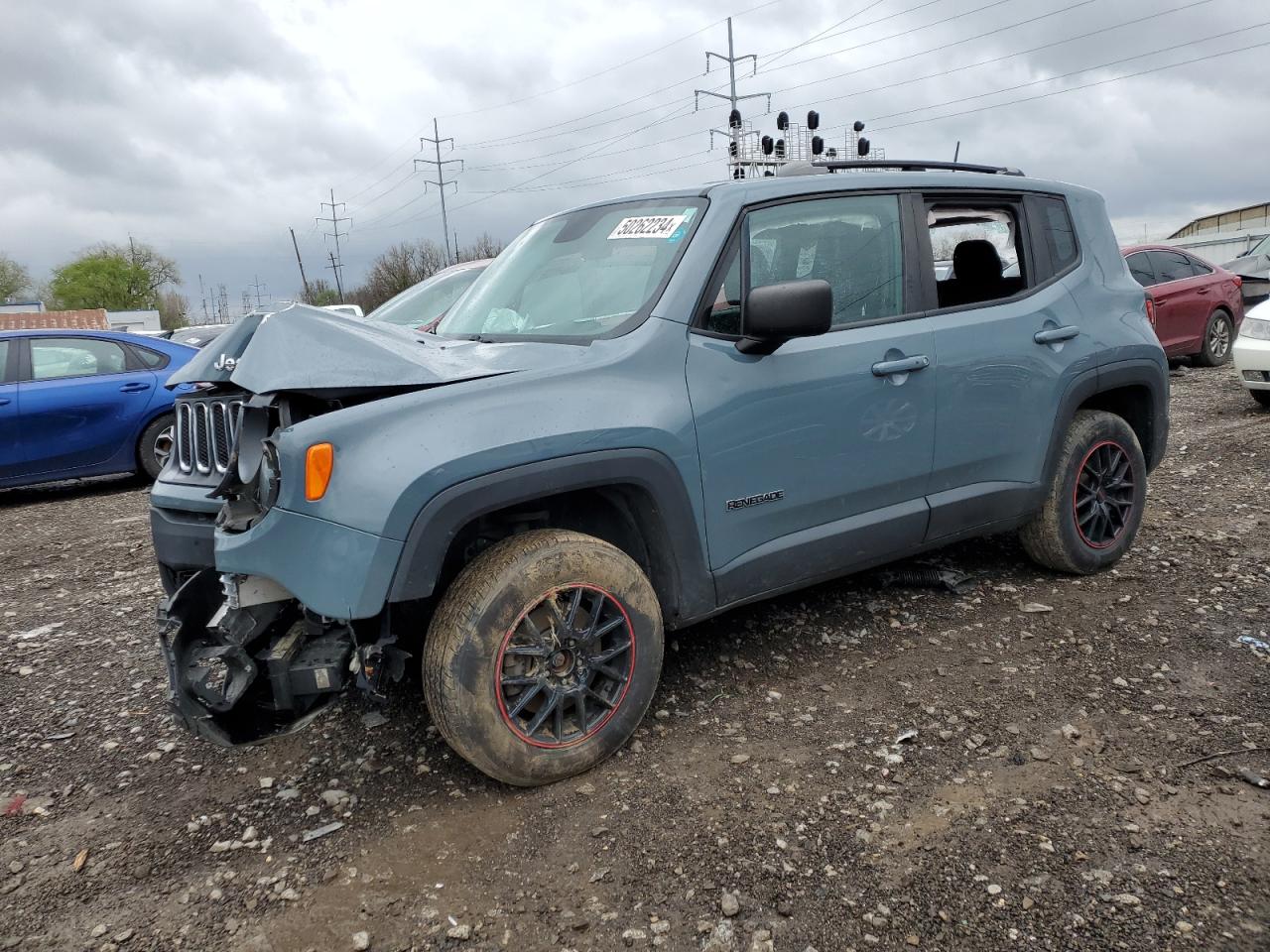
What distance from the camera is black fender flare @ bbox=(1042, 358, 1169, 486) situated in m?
4.13

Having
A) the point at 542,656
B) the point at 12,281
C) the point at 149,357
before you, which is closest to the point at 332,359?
the point at 542,656

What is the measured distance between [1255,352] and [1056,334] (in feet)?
19.6

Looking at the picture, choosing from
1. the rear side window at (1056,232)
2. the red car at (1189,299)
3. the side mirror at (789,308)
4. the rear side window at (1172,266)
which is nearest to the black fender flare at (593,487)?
the side mirror at (789,308)

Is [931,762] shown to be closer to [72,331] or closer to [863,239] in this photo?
[863,239]

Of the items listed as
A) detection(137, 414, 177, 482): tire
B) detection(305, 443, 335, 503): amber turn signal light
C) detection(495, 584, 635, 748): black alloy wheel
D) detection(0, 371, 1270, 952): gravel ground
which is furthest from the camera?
detection(137, 414, 177, 482): tire

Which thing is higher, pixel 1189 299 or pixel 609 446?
pixel 1189 299

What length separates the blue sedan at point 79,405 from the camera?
311 inches

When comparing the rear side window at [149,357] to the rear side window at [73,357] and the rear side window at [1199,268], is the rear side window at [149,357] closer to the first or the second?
the rear side window at [73,357]

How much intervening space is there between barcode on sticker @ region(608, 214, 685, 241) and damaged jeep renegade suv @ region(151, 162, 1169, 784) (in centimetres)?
2

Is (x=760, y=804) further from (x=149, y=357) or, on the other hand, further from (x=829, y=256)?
(x=149, y=357)

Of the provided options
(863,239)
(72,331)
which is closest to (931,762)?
(863,239)

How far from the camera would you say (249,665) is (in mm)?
2707

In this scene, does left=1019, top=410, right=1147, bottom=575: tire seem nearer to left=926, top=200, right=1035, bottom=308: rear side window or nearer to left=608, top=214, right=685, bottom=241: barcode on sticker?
left=926, top=200, right=1035, bottom=308: rear side window

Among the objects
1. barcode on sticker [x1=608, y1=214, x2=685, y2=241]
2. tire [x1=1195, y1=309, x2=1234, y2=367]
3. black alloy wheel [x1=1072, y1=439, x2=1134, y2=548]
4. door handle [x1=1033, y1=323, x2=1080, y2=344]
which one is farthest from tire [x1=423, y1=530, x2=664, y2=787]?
tire [x1=1195, y1=309, x2=1234, y2=367]
